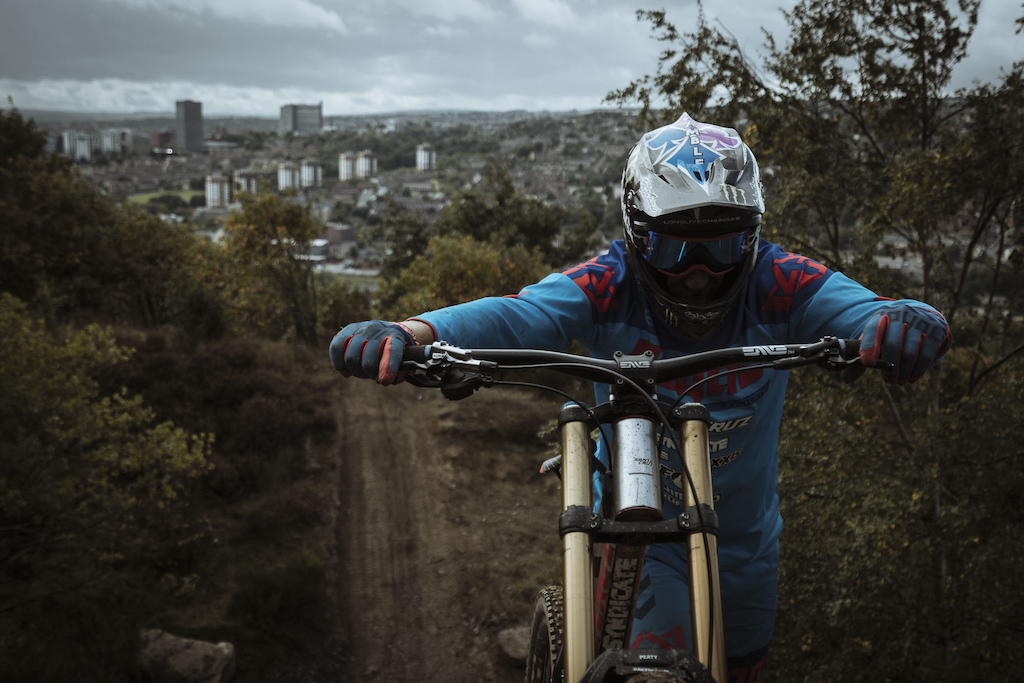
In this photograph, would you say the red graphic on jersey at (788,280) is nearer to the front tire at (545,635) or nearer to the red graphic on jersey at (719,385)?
the red graphic on jersey at (719,385)

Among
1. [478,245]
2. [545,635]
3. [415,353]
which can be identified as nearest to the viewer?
[415,353]

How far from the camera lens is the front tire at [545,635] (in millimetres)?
3289

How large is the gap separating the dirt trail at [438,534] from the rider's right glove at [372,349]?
28.6 ft

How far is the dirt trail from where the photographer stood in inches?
420

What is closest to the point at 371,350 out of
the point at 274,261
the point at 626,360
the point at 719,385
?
the point at 626,360

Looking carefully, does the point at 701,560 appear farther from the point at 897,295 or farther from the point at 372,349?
the point at 897,295

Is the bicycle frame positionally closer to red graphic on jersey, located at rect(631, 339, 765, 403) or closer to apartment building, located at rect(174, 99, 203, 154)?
red graphic on jersey, located at rect(631, 339, 765, 403)

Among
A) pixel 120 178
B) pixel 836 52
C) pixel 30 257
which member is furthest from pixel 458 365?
pixel 120 178

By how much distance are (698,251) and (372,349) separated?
1210mm

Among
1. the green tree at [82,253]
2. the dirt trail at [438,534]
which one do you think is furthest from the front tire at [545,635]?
the green tree at [82,253]

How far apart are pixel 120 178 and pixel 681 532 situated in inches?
2210

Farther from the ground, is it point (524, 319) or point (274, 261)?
point (524, 319)

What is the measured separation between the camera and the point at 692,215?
2611 mm

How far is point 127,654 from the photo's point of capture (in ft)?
31.3
